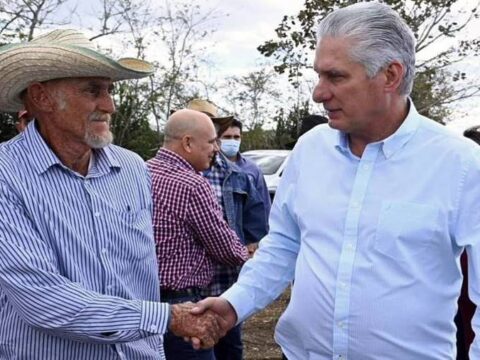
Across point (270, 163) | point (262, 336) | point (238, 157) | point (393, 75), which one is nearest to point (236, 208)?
point (238, 157)

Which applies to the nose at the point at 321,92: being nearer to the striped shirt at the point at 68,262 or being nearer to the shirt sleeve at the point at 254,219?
the striped shirt at the point at 68,262

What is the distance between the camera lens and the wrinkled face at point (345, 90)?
2.67 m

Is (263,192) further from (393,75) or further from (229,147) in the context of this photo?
(393,75)

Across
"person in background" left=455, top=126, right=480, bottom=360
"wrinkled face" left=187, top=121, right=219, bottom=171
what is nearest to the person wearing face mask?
"wrinkled face" left=187, top=121, right=219, bottom=171

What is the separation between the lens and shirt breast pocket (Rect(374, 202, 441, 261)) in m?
2.56

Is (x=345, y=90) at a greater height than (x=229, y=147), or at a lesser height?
greater

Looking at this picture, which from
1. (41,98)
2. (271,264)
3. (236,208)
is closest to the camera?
(41,98)

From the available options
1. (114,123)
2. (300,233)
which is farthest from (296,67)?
(300,233)

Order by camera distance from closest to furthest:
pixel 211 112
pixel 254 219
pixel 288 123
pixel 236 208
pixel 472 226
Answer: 1. pixel 472 226
2. pixel 236 208
3. pixel 254 219
4. pixel 211 112
5. pixel 288 123

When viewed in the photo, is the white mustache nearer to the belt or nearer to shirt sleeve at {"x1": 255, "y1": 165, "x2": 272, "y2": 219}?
the belt

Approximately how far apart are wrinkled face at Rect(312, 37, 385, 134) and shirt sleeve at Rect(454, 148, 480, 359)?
0.40m

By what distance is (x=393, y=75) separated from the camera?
268 centimetres

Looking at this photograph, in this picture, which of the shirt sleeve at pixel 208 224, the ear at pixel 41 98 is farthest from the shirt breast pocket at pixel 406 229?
the shirt sleeve at pixel 208 224

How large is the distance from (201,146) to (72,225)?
77.5 inches
